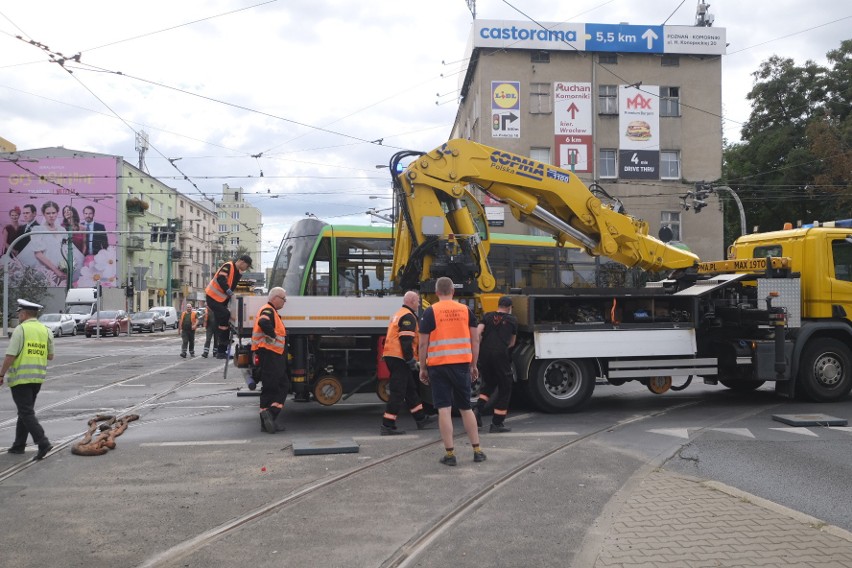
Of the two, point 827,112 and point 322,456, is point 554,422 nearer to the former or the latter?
point 322,456

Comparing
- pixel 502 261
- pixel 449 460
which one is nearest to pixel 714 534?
pixel 449 460

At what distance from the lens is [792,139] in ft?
114

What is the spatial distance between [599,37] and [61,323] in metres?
31.4

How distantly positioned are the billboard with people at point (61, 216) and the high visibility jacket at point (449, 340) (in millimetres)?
52627

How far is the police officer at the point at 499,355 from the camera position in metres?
8.48

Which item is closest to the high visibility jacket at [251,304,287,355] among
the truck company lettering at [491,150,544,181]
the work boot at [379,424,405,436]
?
the work boot at [379,424,405,436]

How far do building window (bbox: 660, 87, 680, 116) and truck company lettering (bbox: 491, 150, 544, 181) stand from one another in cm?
2808

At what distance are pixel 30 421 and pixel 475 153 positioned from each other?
6.64 m

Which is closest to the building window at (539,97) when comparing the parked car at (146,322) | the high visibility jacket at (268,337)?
the parked car at (146,322)

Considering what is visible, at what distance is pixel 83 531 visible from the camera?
491cm

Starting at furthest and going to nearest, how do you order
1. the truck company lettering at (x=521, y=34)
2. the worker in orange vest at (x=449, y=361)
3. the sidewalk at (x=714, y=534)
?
the truck company lettering at (x=521, y=34), the worker in orange vest at (x=449, y=361), the sidewalk at (x=714, y=534)

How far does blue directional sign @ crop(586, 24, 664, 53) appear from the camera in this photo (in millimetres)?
35094

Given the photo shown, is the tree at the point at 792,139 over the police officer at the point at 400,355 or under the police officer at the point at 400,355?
over

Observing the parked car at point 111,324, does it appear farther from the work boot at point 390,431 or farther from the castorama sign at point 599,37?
the work boot at point 390,431
